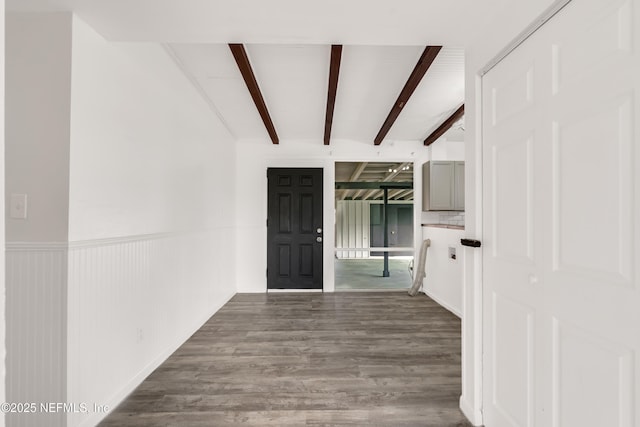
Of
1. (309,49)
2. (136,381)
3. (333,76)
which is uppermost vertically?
(309,49)

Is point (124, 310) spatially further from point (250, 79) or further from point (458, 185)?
point (458, 185)

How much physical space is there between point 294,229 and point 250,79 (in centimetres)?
266

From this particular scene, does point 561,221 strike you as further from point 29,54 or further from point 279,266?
point 279,266

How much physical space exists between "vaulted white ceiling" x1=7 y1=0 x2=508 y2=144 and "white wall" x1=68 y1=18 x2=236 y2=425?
30cm

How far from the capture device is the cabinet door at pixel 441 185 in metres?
4.62

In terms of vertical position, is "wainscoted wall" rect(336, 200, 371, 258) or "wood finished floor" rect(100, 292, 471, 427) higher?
"wainscoted wall" rect(336, 200, 371, 258)

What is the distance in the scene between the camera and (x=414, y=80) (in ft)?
9.02

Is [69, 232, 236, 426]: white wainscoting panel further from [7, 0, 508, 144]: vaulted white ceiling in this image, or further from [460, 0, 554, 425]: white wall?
[460, 0, 554, 425]: white wall

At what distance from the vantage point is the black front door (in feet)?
16.0

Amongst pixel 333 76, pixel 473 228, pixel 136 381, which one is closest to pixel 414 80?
pixel 333 76

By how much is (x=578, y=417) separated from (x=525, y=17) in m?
1.69

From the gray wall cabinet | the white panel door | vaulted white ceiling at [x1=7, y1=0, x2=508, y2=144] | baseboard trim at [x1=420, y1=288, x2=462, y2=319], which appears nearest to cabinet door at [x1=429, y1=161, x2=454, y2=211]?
the gray wall cabinet

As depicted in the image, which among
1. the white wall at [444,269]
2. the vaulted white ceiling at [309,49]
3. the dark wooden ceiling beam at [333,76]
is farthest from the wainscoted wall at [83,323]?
the white wall at [444,269]

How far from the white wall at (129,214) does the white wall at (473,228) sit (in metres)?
2.25
